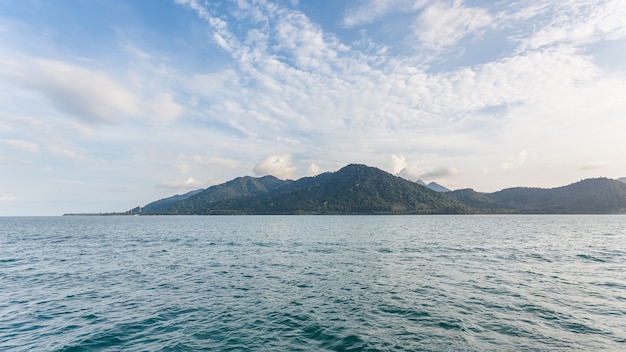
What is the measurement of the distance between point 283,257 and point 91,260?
34.3 m

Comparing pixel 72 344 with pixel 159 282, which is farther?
pixel 159 282

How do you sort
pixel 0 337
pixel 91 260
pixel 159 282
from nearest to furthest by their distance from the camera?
pixel 0 337 → pixel 159 282 → pixel 91 260

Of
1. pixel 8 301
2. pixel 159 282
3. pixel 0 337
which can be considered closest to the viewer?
pixel 0 337

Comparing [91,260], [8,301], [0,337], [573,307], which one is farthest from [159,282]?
[573,307]

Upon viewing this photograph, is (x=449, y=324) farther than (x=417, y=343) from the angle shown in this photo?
Yes

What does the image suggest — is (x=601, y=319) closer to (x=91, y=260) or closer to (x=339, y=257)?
(x=339, y=257)

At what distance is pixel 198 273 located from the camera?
43.9 m

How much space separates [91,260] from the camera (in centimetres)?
5694

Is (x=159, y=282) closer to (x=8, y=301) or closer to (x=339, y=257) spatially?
(x=8, y=301)

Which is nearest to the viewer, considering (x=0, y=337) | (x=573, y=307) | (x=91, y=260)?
(x=0, y=337)

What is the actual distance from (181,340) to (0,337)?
13.3m

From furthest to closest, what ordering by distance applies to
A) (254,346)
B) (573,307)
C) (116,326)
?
(573,307) < (116,326) < (254,346)

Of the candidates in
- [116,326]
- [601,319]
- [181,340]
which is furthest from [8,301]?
[601,319]

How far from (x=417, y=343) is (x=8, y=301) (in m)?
38.4
